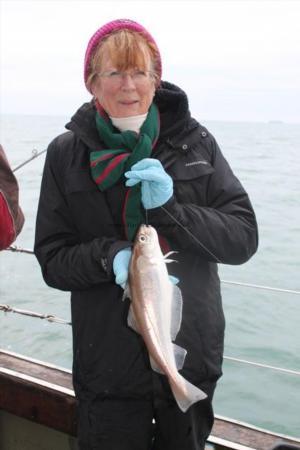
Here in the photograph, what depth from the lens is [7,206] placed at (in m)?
2.06

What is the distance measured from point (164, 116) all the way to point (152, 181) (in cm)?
44

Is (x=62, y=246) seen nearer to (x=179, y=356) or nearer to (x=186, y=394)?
(x=179, y=356)

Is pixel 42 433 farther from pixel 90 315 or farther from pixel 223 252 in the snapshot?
pixel 223 252

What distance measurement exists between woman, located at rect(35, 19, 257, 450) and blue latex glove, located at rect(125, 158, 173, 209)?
0.07 feet

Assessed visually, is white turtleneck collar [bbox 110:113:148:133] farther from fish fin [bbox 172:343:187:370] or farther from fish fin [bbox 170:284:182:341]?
fish fin [bbox 172:343:187:370]

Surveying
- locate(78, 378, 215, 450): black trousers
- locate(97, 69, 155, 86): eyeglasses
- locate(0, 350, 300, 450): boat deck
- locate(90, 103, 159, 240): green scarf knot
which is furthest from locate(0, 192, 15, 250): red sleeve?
locate(0, 350, 300, 450): boat deck

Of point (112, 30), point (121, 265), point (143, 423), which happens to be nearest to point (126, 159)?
point (121, 265)

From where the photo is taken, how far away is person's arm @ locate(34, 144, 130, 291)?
7.13ft

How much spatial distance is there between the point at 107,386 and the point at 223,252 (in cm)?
74

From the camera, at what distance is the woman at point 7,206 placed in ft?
6.73

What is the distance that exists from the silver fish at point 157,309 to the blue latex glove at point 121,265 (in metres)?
0.03

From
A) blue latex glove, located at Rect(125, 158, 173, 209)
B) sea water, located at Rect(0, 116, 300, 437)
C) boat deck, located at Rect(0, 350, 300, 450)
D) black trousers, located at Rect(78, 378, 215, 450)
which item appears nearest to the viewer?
blue latex glove, located at Rect(125, 158, 173, 209)

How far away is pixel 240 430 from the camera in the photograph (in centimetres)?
281

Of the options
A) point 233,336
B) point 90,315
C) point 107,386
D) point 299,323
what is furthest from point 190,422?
point 299,323
